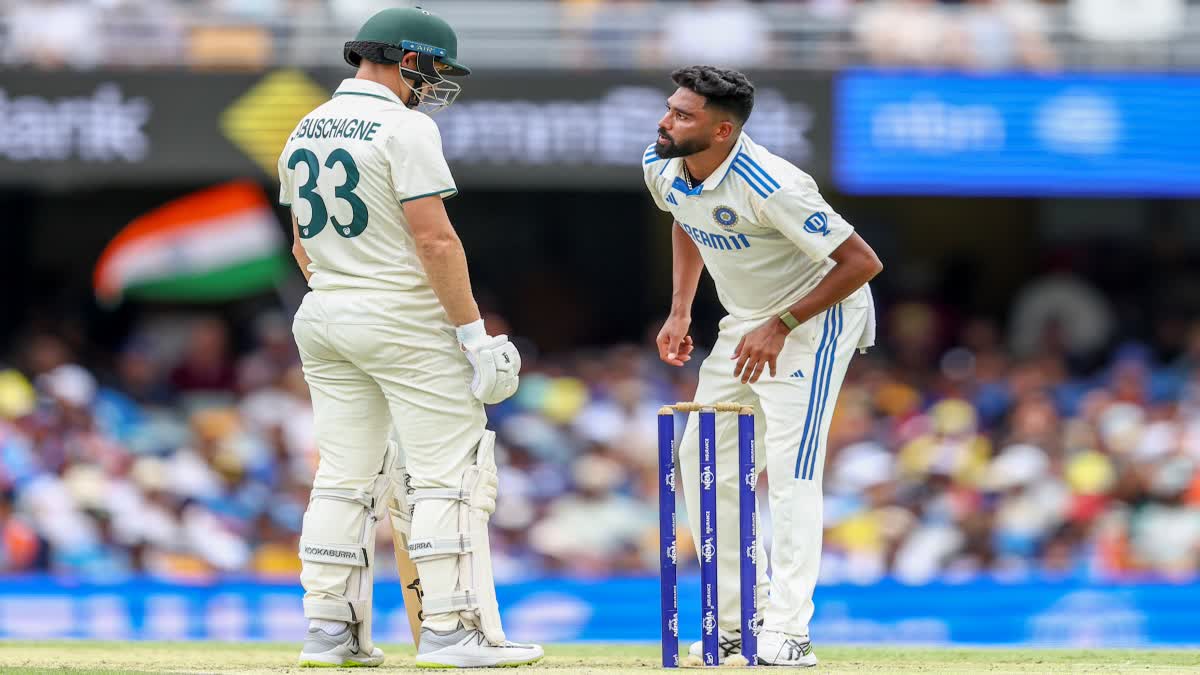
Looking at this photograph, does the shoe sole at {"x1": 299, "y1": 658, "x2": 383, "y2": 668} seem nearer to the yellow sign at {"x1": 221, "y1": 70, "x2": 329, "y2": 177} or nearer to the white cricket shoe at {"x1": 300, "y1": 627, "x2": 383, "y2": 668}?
the white cricket shoe at {"x1": 300, "y1": 627, "x2": 383, "y2": 668}

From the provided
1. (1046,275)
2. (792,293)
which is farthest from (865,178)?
A: (792,293)

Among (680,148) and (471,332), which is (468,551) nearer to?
(471,332)

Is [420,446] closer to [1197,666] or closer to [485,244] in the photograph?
[1197,666]

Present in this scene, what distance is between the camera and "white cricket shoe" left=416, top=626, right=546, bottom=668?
525cm

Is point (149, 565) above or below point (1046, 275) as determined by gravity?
below

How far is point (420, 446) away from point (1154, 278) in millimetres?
11126

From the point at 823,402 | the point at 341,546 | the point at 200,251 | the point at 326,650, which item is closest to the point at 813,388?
the point at 823,402

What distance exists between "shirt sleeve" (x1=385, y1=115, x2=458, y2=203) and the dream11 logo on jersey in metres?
6.93

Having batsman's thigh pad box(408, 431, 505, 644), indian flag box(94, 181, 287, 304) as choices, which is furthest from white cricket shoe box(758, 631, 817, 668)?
indian flag box(94, 181, 287, 304)

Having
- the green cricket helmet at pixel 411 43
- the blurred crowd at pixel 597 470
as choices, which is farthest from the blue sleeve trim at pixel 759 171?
the blurred crowd at pixel 597 470

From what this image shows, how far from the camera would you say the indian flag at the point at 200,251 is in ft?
42.7

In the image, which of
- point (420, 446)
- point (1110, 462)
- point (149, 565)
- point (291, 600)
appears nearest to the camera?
point (420, 446)

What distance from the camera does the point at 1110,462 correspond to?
460 inches

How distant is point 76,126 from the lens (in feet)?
37.8
